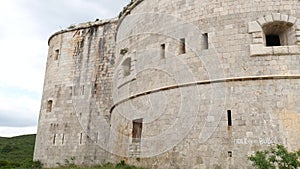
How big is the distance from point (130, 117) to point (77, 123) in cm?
614

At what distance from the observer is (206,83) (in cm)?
859

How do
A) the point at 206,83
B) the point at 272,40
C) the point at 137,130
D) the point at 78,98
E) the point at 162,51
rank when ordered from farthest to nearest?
1. the point at 78,98
2. the point at 137,130
3. the point at 162,51
4. the point at 272,40
5. the point at 206,83

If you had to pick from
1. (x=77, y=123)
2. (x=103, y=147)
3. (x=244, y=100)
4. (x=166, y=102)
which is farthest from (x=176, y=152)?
(x=77, y=123)

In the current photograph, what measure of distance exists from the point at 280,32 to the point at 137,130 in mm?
5585

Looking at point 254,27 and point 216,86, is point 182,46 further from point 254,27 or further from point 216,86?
point 254,27

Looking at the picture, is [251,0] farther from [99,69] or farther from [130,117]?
[99,69]

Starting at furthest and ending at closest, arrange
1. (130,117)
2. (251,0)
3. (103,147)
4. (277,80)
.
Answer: (103,147)
(130,117)
(251,0)
(277,80)

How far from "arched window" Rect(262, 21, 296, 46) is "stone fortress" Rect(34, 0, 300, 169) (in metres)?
0.03

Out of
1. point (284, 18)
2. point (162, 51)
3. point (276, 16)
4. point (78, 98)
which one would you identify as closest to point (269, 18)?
point (276, 16)

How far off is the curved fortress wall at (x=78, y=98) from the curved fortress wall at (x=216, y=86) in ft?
17.1

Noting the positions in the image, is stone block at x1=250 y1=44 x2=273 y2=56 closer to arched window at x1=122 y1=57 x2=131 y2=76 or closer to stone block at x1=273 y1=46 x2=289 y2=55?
stone block at x1=273 y1=46 x2=289 y2=55

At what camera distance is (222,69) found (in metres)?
8.48

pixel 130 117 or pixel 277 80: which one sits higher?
pixel 277 80

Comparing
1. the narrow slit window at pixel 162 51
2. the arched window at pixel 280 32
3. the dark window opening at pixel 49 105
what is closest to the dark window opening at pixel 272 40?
the arched window at pixel 280 32
